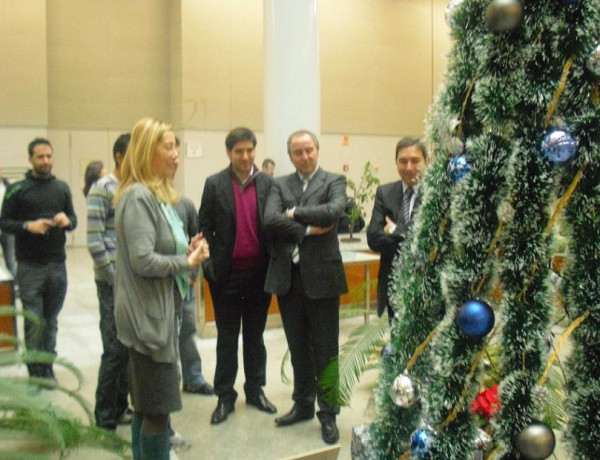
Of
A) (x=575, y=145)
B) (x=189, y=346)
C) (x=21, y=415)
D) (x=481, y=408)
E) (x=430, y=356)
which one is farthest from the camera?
(x=189, y=346)

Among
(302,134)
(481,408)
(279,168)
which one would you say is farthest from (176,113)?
(481,408)

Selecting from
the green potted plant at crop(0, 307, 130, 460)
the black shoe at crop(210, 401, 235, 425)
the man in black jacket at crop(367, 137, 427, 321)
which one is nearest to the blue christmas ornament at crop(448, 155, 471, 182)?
the green potted plant at crop(0, 307, 130, 460)

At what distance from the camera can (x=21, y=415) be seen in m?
2.14

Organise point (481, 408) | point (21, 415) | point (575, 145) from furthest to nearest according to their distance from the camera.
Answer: point (21, 415)
point (481, 408)
point (575, 145)

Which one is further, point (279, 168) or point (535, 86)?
point (279, 168)

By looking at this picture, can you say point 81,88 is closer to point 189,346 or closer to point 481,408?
point 189,346

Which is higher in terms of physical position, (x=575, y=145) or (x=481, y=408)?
(x=575, y=145)

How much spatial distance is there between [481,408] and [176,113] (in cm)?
1258

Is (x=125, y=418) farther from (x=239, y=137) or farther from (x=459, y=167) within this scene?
(x=459, y=167)

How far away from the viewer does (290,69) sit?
614cm

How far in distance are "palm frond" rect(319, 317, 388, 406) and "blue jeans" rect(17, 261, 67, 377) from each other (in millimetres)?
1965

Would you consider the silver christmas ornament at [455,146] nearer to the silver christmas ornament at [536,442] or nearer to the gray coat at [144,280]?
the silver christmas ornament at [536,442]

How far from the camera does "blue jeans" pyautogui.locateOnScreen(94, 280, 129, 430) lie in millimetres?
3436

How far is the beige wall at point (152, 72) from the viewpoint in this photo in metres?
11.8
